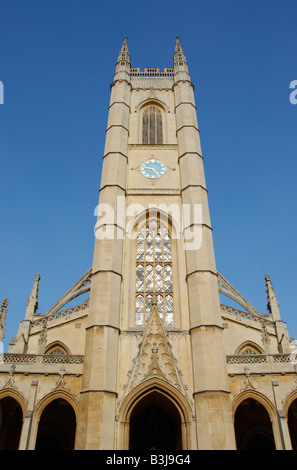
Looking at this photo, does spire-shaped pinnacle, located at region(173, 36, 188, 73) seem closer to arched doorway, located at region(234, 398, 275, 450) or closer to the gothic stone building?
the gothic stone building

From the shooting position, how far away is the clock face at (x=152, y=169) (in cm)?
2198

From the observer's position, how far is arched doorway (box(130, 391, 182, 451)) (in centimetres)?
1545

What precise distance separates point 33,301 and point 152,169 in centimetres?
967

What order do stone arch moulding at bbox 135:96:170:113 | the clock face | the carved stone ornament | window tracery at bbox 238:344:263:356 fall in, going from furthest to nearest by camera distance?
stone arch moulding at bbox 135:96:170:113, the clock face, window tracery at bbox 238:344:263:356, the carved stone ornament

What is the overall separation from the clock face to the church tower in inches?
2.3

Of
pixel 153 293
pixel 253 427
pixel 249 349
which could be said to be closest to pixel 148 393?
pixel 153 293

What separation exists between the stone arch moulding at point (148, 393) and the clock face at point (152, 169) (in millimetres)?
11229

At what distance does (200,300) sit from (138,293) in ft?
10.4

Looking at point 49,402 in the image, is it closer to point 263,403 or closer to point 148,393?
point 148,393

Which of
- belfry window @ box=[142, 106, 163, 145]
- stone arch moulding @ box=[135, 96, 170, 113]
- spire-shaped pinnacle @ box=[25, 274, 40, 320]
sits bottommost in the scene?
spire-shaped pinnacle @ box=[25, 274, 40, 320]

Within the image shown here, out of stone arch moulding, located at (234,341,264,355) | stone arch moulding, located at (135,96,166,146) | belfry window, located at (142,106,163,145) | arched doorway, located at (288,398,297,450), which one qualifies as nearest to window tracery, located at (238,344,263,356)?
stone arch moulding, located at (234,341,264,355)

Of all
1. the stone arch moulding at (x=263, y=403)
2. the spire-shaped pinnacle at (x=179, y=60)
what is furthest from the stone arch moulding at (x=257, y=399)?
the spire-shaped pinnacle at (x=179, y=60)

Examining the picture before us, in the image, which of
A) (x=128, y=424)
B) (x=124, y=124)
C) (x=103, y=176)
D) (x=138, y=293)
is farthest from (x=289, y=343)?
(x=124, y=124)

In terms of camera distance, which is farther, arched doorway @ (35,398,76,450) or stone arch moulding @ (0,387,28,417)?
arched doorway @ (35,398,76,450)
